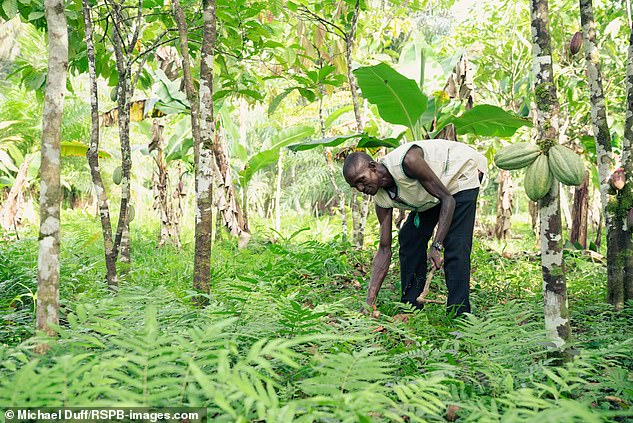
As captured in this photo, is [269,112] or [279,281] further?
[269,112]

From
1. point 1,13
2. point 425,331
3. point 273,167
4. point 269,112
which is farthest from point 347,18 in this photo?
point 273,167

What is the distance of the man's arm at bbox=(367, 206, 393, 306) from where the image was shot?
3662 millimetres

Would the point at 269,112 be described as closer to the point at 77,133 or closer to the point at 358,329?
the point at 358,329

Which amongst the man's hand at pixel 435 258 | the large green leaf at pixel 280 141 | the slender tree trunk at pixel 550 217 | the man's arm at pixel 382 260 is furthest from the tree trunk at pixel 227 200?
the slender tree trunk at pixel 550 217

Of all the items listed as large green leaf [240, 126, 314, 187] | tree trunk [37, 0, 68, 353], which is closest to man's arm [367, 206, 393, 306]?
tree trunk [37, 0, 68, 353]

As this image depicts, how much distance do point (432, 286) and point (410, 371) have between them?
288 centimetres

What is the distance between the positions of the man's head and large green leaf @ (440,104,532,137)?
64.5 inches

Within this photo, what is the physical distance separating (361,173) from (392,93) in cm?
167

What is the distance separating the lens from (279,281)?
4.29 metres

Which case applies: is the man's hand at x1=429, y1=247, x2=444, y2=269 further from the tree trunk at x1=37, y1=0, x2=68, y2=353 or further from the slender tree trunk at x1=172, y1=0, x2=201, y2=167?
the tree trunk at x1=37, y1=0, x2=68, y2=353

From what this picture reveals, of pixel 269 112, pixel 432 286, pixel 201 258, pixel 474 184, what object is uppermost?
pixel 269 112

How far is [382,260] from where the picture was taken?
3.79 m

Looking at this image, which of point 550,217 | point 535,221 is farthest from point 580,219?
point 550,217

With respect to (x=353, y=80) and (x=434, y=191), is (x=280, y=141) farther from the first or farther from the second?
(x=434, y=191)
